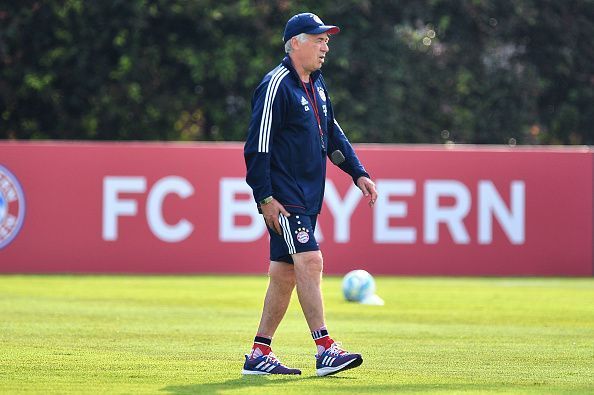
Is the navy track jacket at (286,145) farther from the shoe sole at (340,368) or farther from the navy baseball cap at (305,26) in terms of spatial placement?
the shoe sole at (340,368)

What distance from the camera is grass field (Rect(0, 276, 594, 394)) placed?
825cm

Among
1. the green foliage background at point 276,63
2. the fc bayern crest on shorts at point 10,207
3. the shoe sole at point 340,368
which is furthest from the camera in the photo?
the green foliage background at point 276,63

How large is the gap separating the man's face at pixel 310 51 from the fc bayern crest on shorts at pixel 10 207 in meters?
13.8

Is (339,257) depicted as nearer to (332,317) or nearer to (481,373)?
(332,317)

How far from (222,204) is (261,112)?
14089 millimetres

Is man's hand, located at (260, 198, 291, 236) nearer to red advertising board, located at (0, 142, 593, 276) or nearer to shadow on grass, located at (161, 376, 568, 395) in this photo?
shadow on grass, located at (161, 376, 568, 395)

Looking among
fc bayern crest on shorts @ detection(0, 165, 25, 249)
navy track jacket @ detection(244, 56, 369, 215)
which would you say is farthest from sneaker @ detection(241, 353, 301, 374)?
fc bayern crest on shorts @ detection(0, 165, 25, 249)

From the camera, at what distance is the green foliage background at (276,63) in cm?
2886

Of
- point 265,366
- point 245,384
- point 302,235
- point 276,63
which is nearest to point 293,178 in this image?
point 302,235

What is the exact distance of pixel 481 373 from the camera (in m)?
8.87

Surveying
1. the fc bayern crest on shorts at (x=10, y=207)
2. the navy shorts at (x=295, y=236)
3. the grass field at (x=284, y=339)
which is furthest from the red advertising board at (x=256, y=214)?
the navy shorts at (x=295, y=236)

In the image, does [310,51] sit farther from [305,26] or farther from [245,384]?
[245,384]

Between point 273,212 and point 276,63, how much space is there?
67.9ft

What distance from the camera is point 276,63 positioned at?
2906 centimetres
